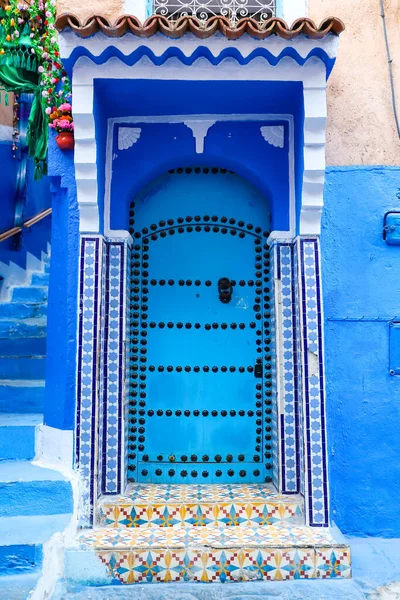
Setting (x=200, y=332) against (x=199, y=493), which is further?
(x=200, y=332)

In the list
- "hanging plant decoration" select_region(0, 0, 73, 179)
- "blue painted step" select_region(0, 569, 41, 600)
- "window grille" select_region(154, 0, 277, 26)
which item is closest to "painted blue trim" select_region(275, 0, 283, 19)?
"window grille" select_region(154, 0, 277, 26)

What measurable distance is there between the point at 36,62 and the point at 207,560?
4.03m

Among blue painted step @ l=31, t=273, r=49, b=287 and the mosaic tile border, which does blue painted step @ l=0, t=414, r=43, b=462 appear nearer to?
the mosaic tile border

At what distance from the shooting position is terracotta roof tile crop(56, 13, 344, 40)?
3498 millimetres

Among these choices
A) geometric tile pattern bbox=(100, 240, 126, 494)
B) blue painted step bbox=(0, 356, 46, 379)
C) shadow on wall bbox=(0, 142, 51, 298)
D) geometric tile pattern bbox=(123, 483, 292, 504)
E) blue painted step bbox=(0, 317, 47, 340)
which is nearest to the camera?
geometric tile pattern bbox=(123, 483, 292, 504)

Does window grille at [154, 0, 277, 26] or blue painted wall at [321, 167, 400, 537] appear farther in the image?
window grille at [154, 0, 277, 26]

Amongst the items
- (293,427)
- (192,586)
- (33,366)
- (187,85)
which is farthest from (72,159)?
(192,586)

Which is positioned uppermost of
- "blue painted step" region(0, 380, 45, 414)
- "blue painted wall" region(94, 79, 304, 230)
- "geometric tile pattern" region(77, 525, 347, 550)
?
"blue painted wall" region(94, 79, 304, 230)

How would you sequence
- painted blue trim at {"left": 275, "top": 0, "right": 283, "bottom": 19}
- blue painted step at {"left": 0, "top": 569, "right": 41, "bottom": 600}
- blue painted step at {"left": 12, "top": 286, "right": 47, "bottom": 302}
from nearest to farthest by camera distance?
blue painted step at {"left": 0, "top": 569, "right": 41, "bottom": 600}
painted blue trim at {"left": 275, "top": 0, "right": 283, "bottom": 19}
blue painted step at {"left": 12, "top": 286, "right": 47, "bottom": 302}

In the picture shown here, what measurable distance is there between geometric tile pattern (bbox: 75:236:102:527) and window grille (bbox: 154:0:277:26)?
194 cm

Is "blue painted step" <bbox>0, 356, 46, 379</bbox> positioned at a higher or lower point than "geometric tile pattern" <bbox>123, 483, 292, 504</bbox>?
higher

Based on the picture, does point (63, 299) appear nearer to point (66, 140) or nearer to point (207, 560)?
point (66, 140)

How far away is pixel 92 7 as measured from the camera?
4.51m

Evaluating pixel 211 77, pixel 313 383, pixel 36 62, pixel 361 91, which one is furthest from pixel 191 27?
pixel 313 383
